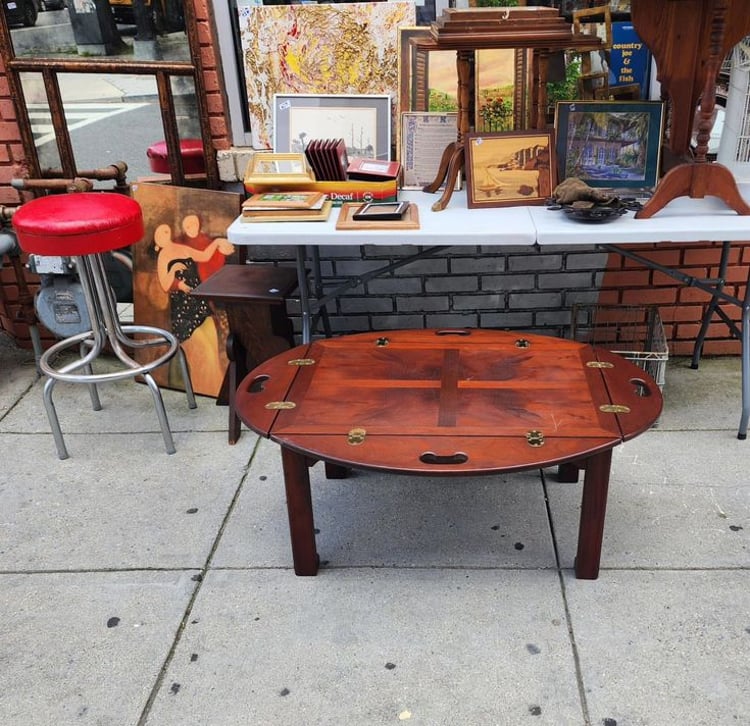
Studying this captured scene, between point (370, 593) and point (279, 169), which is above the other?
point (279, 169)

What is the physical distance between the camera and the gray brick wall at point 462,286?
375 cm

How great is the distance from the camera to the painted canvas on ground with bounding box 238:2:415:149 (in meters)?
3.31

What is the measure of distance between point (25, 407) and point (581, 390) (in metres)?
2.81

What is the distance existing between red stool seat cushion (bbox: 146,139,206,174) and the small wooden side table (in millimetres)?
621

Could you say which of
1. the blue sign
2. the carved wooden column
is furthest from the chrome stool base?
the blue sign

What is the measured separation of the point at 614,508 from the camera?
2.86 meters

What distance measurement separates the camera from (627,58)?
3295mm

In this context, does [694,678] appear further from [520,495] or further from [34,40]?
[34,40]

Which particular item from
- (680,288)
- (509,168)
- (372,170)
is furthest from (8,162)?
(680,288)

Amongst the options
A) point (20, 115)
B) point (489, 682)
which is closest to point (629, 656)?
point (489, 682)

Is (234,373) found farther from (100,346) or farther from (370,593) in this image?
(370,593)

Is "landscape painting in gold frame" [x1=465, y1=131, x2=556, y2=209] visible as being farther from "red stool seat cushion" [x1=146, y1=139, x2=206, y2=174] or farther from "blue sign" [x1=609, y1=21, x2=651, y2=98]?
"red stool seat cushion" [x1=146, y1=139, x2=206, y2=174]

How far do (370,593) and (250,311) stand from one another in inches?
53.9

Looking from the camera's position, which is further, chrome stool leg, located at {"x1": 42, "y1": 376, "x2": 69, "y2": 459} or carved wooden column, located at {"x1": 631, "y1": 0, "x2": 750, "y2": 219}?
chrome stool leg, located at {"x1": 42, "y1": 376, "x2": 69, "y2": 459}
